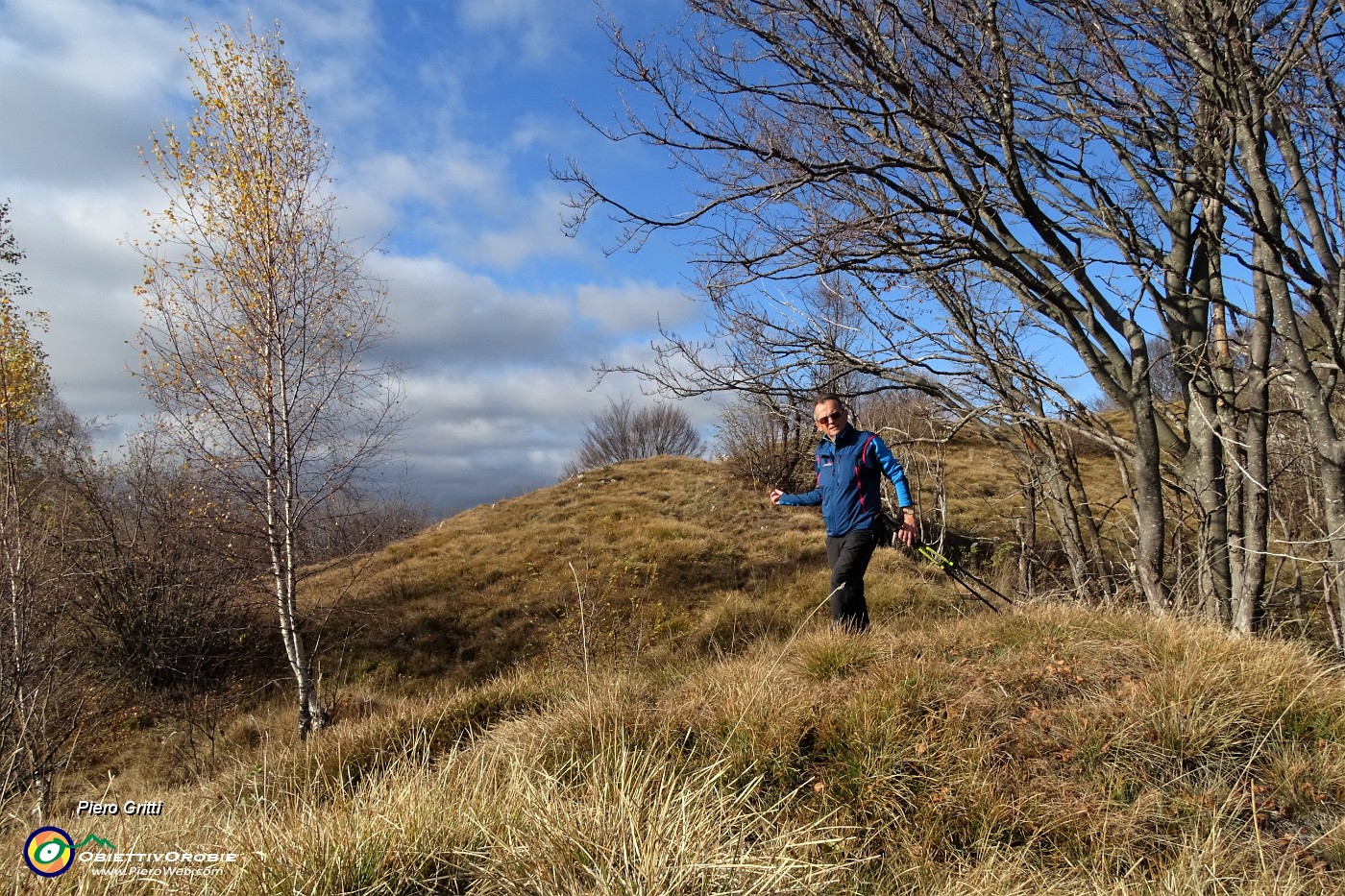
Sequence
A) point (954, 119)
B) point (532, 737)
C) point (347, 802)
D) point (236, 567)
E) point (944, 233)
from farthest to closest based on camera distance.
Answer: point (236, 567) → point (944, 233) → point (954, 119) → point (532, 737) → point (347, 802)

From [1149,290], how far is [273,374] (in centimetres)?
786

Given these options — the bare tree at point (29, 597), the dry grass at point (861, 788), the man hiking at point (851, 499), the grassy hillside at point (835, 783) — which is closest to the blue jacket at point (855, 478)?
the man hiking at point (851, 499)

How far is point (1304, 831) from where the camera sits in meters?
2.30

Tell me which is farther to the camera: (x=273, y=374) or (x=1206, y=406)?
(x=273, y=374)

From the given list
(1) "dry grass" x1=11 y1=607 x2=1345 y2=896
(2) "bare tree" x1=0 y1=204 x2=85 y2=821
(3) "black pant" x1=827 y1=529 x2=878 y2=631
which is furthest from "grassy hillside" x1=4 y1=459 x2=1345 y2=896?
(2) "bare tree" x1=0 y1=204 x2=85 y2=821

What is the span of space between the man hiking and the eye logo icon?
12.4 ft

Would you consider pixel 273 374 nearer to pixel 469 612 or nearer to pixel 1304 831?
pixel 469 612

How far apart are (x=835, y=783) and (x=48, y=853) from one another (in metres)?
2.60

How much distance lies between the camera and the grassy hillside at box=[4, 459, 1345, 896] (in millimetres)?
1892

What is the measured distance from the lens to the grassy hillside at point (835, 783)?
189 centimetres

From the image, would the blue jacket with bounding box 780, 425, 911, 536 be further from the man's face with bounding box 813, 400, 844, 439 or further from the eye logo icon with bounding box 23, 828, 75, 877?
the eye logo icon with bounding box 23, 828, 75, 877

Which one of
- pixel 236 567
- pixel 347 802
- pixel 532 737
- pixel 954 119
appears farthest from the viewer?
pixel 236 567

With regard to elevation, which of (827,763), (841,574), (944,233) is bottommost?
(827,763)

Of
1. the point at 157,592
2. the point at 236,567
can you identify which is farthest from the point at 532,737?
the point at 157,592
